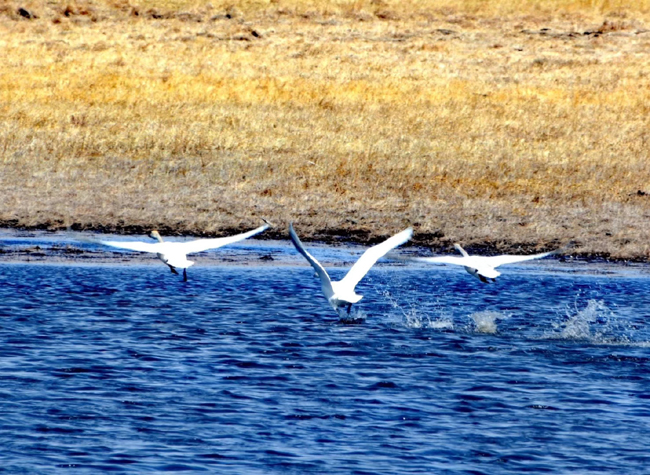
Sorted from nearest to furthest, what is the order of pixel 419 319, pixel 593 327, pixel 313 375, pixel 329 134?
pixel 313 375 < pixel 593 327 < pixel 419 319 < pixel 329 134

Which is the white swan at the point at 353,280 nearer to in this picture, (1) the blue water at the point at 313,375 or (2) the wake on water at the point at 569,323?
(1) the blue water at the point at 313,375

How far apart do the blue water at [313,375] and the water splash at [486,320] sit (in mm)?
34

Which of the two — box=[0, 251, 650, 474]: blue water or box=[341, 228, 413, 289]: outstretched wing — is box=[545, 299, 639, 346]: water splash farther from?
box=[341, 228, 413, 289]: outstretched wing

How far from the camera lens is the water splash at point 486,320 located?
12047 mm

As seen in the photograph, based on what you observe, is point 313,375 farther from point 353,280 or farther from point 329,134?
point 329,134

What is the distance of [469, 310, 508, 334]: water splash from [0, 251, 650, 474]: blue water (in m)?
0.03

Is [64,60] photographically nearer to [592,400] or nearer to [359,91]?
[359,91]

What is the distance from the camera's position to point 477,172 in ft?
69.9

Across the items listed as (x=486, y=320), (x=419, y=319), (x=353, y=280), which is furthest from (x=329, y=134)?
(x=353, y=280)

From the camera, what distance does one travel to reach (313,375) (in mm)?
10016

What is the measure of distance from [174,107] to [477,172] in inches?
299

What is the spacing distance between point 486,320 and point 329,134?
11.9m

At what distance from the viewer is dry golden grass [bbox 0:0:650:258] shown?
18469 millimetres

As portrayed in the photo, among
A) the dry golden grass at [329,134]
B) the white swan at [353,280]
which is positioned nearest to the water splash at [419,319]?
the white swan at [353,280]
